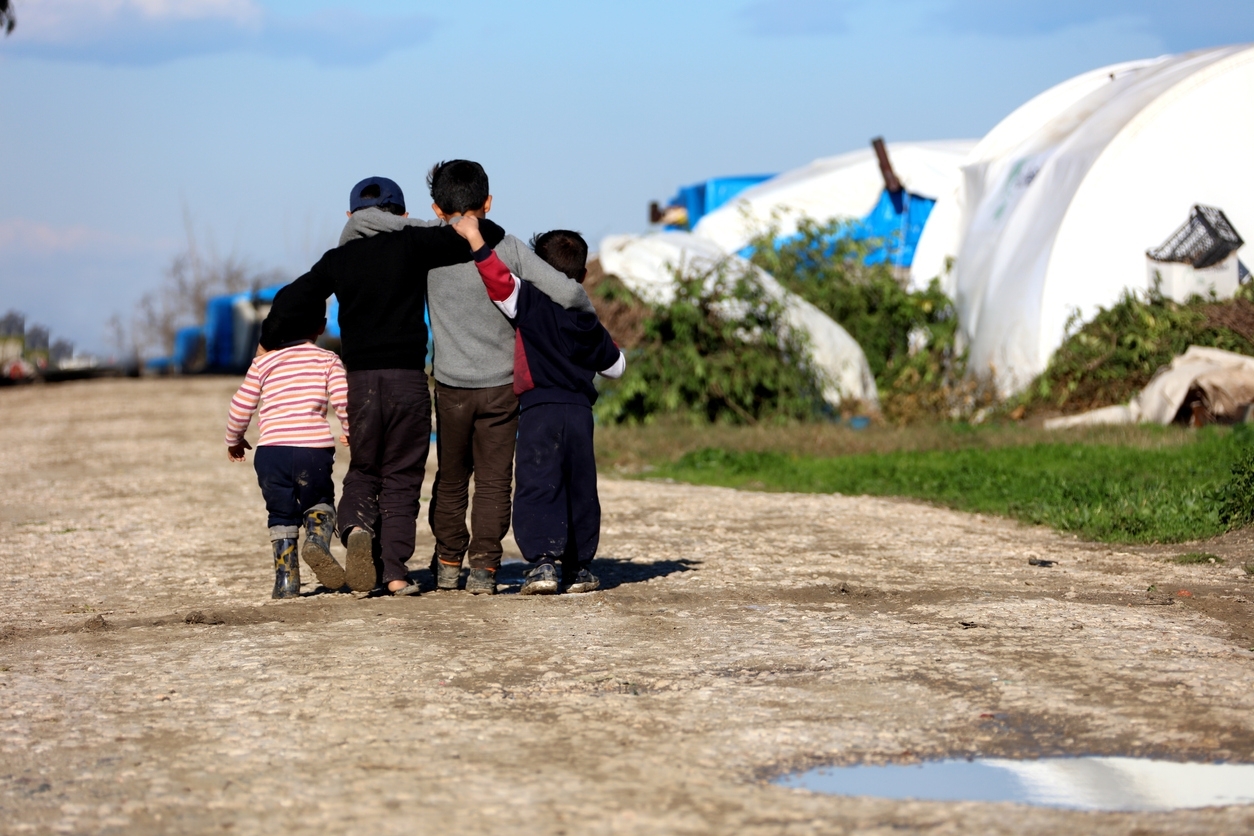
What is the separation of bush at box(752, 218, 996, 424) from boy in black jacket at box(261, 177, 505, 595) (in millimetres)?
10460

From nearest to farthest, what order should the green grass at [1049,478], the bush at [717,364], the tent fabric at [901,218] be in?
the green grass at [1049,478], the bush at [717,364], the tent fabric at [901,218]

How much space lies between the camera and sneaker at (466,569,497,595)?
6.02m

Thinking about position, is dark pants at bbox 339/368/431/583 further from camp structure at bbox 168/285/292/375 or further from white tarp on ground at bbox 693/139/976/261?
camp structure at bbox 168/285/292/375

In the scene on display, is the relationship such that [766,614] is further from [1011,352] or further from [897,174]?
[897,174]

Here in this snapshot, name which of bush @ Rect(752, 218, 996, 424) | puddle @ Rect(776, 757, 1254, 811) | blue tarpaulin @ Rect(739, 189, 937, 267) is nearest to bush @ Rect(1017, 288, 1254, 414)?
bush @ Rect(752, 218, 996, 424)

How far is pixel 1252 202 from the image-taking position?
14.9 metres

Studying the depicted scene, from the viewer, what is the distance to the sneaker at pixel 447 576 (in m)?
6.17

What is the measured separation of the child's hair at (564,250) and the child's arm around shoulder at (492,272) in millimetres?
339

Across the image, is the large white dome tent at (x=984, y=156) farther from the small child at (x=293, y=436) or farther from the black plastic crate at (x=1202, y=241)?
the small child at (x=293, y=436)

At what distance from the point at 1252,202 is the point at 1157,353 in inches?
96.2

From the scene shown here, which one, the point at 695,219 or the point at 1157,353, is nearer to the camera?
the point at 1157,353

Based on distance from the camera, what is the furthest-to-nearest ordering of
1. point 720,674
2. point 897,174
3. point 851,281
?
1. point 897,174
2. point 851,281
3. point 720,674

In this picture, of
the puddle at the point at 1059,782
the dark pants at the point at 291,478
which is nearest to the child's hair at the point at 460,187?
the dark pants at the point at 291,478

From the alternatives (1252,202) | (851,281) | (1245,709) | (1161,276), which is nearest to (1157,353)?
(1161,276)
